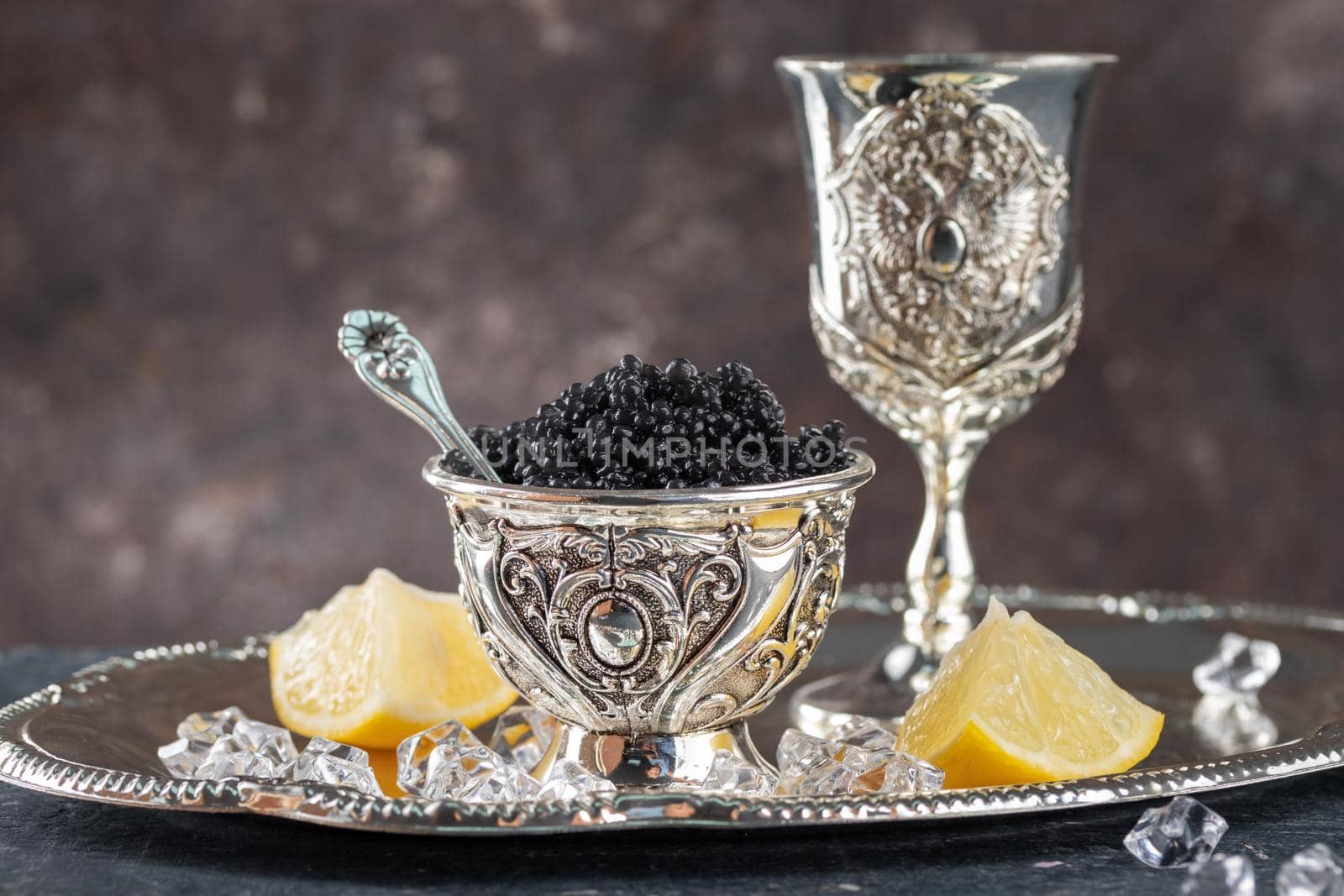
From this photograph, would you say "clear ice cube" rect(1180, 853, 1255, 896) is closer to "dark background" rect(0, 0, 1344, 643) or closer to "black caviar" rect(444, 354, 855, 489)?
"black caviar" rect(444, 354, 855, 489)

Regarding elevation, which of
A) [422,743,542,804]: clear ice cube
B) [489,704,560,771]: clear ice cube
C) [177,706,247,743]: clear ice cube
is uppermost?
[422,743,542,804]: clear ice cube

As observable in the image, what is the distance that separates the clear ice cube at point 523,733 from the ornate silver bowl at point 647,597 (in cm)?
8

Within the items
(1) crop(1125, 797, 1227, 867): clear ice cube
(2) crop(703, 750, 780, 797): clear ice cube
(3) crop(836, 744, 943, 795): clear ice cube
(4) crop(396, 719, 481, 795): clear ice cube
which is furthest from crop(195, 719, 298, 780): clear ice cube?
(1) crop(1125, 797, 1227, 867): clear ice cube

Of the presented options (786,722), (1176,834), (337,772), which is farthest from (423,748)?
(1176,834)

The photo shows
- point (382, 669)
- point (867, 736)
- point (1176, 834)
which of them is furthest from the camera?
point (382, 669)

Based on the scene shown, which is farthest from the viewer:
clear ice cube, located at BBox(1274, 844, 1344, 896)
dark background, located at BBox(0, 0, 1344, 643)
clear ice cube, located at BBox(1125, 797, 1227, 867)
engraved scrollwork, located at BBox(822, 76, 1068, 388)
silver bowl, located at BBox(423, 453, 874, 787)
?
dark background, located at BBox(0, 0, 1344, 643)

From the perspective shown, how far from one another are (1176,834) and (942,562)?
23.5 inches

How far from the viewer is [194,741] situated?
1381 mm

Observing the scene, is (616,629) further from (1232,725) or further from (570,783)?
(1232,725)

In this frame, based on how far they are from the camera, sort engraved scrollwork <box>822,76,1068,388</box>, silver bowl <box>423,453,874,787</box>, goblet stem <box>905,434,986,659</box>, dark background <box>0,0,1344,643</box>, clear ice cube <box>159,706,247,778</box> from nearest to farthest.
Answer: silver bowl <box>423,453,874,787</box> < clear ice cube <box>159,706,247,778</box> < engraved scrollwork <box>822,76,1068,388</box> < goblet stem <box>905,434,986,659</box> < dark background <box>0,0,1344,643</box>

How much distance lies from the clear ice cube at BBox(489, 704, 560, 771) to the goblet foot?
3.8 inches

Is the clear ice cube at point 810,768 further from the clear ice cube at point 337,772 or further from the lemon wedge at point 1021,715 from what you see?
the clear ice cube at point 337,772

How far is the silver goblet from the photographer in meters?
1.55

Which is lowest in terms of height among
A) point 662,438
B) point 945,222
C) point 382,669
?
point 382,669
